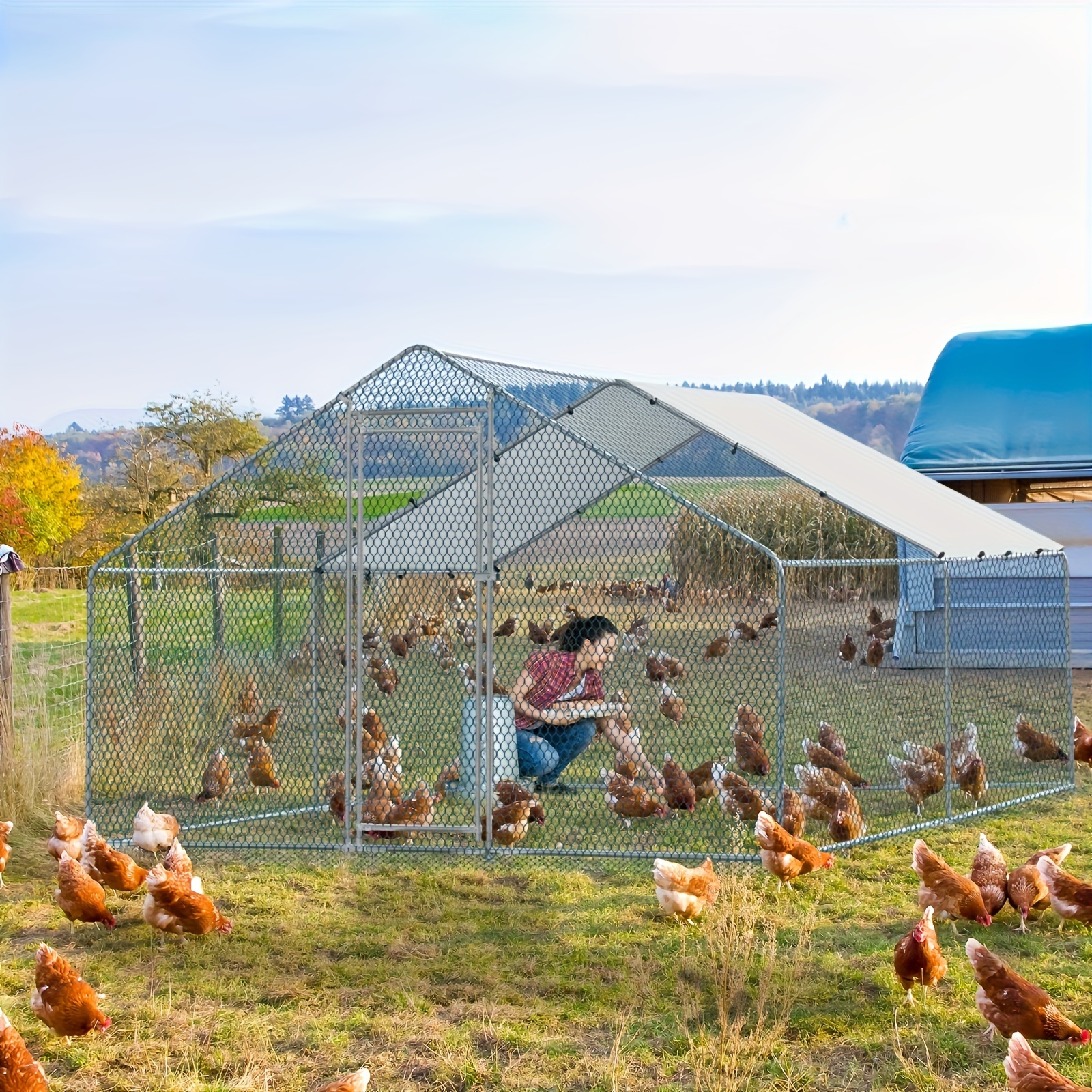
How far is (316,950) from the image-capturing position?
5.39m

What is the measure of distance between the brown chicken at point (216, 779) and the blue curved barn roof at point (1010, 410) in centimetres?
1034

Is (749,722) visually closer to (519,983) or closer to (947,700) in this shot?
(947,700)

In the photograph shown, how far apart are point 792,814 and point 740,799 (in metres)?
0.48

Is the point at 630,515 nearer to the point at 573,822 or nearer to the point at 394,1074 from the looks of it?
the point at 573,822

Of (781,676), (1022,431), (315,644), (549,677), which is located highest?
(1022,431)

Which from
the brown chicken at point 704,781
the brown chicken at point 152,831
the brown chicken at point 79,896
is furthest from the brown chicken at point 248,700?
the brown chicken at point 79,896

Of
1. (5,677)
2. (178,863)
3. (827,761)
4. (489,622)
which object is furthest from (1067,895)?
(5,677)

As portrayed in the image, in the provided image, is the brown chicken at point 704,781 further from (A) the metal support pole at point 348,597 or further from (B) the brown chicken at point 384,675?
(B) the brown chicken at point 384,675

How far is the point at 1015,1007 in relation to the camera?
14.1ft

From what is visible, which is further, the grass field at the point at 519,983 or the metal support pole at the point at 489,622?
the metal support pole at the point at 489,622

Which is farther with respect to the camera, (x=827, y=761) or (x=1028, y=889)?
(x=827, y=761)

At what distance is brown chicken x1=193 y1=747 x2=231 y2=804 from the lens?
7.47m

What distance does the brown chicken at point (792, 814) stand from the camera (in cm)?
632

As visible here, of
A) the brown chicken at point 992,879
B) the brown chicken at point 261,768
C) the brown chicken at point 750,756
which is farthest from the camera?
the brown chicken at point 750,756
